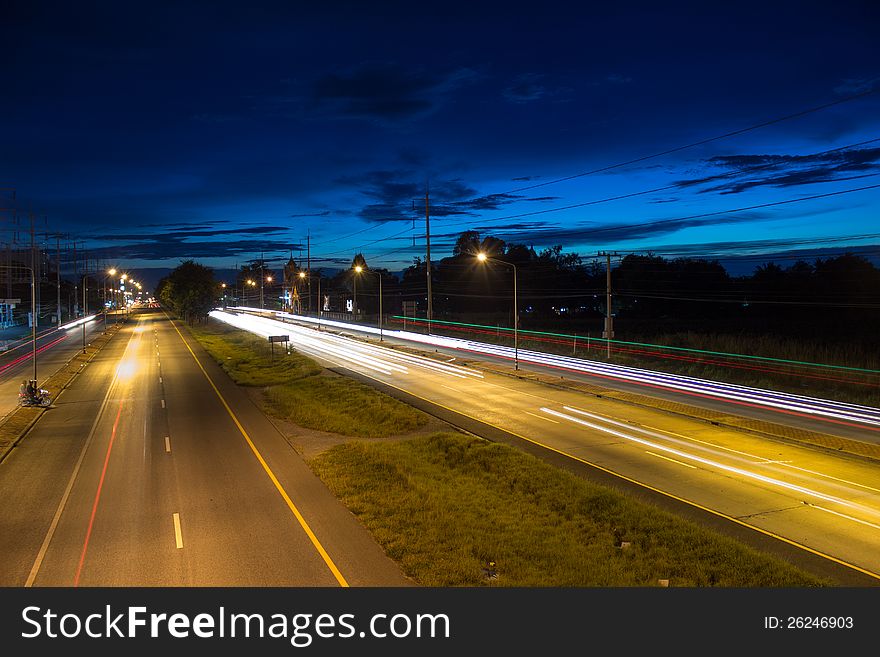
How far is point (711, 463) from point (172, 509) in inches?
681

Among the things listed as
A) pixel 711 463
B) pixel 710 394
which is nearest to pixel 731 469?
pixel 711 463

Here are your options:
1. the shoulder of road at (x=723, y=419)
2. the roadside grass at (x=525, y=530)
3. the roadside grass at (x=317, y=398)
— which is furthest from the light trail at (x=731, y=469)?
the roadside grass at (x=317, y=398)

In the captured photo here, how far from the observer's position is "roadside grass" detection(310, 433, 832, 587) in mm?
12070

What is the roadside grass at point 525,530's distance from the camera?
12070mm

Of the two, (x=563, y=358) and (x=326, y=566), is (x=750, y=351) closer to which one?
(x=563, y=358)

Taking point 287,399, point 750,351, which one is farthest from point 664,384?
point 287,399

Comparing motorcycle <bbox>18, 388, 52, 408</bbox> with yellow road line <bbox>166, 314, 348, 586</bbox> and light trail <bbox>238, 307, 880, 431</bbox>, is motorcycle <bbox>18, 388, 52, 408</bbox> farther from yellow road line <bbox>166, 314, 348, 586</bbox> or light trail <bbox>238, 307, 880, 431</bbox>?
light trail <bbox>238, 307, 880, 431</bbox>

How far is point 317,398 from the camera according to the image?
3516 centimetres

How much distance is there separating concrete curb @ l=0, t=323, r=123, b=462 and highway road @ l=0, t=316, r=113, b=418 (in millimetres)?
687

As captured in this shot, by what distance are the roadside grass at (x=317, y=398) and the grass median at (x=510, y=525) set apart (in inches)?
117

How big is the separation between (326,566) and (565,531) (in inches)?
221

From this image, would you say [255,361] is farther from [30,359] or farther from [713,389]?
[713,389]

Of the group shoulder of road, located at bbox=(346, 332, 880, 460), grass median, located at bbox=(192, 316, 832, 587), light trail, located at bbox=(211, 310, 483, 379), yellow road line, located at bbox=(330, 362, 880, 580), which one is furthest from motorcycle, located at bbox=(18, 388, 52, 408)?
shoulder of road, located at bbox=(346, 332, 880, 460)

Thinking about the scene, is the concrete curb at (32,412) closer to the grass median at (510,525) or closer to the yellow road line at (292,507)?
the yellow road line at (292,507)
